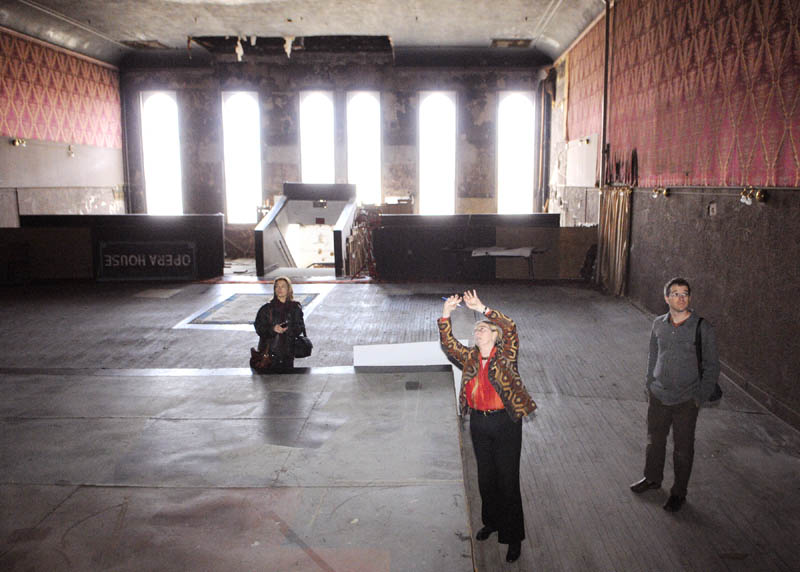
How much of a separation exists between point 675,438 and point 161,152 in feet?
66.7

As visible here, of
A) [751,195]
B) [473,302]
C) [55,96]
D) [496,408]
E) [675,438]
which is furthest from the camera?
[55,96]

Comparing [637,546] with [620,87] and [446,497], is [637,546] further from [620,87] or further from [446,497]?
[620,87]

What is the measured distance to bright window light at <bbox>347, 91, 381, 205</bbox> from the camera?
810 inches

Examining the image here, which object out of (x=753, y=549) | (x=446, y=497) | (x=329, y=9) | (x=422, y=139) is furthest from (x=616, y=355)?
(x=422, y=139)

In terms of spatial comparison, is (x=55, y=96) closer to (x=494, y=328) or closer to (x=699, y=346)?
(x=494, y=328)

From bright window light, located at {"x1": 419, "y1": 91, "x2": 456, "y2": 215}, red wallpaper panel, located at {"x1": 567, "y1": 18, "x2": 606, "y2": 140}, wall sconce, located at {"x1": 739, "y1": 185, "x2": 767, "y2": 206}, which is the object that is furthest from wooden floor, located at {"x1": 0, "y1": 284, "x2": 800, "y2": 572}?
bright window light, located at {"x1": 419, "y1": 91, "x2": 456, "y2": 215}

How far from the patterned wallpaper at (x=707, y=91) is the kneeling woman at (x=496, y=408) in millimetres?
4020

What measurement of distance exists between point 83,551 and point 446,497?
2.04 meters

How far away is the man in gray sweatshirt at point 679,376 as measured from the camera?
4145mm

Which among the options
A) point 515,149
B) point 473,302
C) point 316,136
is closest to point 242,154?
point 316,136

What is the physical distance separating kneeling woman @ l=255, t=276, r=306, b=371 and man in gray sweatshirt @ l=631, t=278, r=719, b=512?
3438mm

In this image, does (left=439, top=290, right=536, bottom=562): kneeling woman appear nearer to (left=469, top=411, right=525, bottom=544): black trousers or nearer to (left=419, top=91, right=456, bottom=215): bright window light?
(left=469, top=411, right=525, bottom=544): black trousers

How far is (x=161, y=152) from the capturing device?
21.3 meters

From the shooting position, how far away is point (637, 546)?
397 cm
